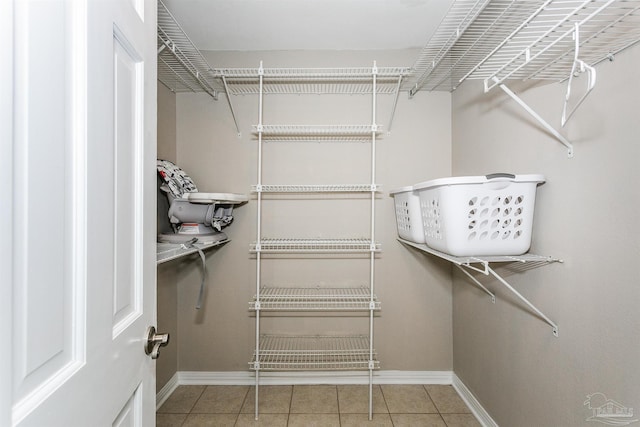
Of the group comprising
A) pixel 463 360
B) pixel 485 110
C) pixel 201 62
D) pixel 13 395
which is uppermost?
pixel 201 62

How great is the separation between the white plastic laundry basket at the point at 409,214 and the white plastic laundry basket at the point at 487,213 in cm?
35

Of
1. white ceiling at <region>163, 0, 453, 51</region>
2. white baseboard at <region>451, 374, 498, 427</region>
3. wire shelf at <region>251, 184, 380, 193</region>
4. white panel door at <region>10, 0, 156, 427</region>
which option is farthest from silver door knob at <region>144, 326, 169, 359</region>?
white baseboard at <region>451, 374, 498, 427</region>

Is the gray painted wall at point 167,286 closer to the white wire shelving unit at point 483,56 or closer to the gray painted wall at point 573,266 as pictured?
the white wire shelving unit at point 483,56

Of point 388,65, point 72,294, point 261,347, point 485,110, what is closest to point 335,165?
point 388,65

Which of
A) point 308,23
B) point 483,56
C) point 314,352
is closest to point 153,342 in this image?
point 314,352

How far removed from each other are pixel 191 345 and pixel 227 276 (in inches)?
20.9

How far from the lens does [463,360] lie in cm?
201

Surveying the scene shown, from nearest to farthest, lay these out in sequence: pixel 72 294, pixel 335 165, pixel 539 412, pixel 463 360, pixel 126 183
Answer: pixel 72 294 → pixel 126 183 → pixel 539 412 → pixel 463 360 → pixel 335 165

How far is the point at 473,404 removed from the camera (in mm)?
1850

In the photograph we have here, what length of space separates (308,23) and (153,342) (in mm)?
1785

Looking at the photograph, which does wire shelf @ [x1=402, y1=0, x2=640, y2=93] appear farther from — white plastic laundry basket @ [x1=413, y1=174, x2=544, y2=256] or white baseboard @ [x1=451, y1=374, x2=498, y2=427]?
white baseboard @ [x1=451, y1=374, x2=498, y2=427]

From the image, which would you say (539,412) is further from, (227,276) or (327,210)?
(227,276)

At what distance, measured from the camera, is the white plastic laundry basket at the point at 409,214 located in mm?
1691

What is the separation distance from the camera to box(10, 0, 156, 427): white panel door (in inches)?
15.5
